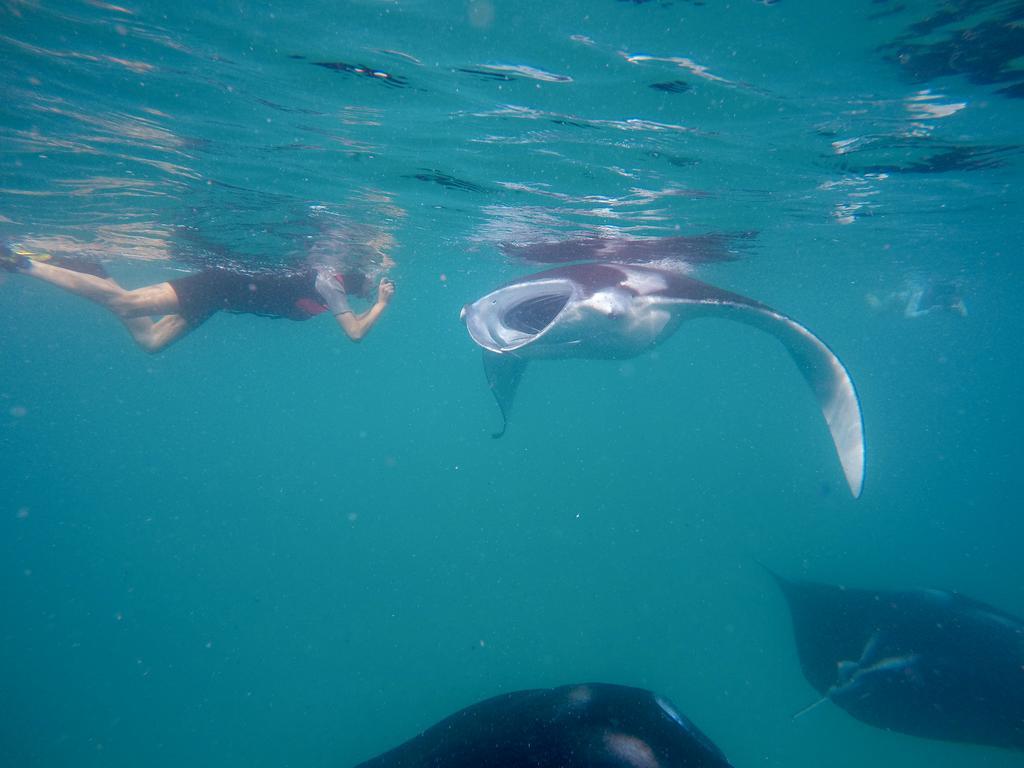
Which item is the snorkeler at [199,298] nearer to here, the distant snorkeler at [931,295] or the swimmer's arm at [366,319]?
the swimmer's arm at [366,319]

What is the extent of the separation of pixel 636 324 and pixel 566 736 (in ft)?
18.8

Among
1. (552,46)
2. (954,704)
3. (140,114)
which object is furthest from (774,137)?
(140,114)

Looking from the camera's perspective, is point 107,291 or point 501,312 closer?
point 501,312

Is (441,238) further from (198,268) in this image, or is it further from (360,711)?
(360,711)

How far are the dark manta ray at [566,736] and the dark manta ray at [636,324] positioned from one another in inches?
158

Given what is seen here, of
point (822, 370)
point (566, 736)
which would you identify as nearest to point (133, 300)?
point (566, 736)

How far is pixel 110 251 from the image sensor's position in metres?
20.3

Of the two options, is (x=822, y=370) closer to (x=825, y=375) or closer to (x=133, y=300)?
(x=825, y=375)

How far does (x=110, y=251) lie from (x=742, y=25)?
2308 cm

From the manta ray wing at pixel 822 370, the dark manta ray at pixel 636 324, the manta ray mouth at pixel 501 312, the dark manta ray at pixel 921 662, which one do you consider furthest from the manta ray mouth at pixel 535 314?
the dark manta ray at pixel 921 662

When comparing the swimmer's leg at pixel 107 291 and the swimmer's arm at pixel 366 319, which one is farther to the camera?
the swimmer's arm at pixel 366 319

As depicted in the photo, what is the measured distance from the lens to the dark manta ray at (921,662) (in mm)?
6348

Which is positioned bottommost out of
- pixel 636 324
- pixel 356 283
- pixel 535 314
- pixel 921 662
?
pixel 921 662

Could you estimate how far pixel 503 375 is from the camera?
9578mm
